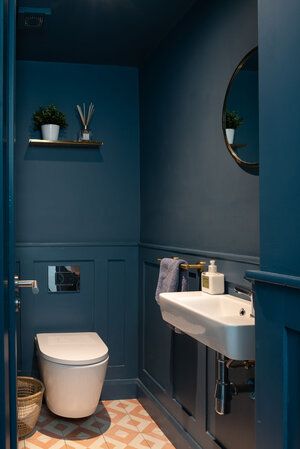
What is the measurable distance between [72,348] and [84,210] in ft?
3.40

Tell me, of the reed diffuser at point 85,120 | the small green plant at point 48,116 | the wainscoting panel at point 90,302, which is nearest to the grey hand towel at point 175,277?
the wainscoting panel at point 90,302

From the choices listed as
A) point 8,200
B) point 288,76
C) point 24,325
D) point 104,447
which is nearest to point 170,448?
point 104,447

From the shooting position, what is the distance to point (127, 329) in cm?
340

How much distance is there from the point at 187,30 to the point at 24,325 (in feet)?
6.97

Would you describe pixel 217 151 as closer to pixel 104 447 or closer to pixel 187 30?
pixel 187 30

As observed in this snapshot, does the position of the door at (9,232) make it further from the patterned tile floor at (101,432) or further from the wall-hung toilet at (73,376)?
the patterned tile floor at (101,432)

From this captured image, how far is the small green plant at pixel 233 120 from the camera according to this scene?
74.7 inches

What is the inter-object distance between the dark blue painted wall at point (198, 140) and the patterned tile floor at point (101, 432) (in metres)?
1.10

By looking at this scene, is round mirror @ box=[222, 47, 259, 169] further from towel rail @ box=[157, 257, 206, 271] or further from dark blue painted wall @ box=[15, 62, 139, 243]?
dark blue painted wall @ box=[15, 62, 139, 243]

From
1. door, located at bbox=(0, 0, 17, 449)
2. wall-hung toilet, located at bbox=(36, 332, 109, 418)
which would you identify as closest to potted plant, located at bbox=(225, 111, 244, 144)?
door, located at bbox=(0, 0, 17, 449)

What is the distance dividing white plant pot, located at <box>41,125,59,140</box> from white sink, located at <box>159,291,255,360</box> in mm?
1658

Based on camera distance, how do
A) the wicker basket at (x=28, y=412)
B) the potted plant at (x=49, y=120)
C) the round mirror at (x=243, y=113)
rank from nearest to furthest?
1. the round mirror at (x=243, y=113)
2. the wicker basket at (x=28, y=412)
3. the potted plant at (x=49, y=120)

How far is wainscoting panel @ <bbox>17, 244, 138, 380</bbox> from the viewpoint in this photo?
323 centimetres

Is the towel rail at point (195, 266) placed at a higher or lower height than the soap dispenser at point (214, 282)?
higher
